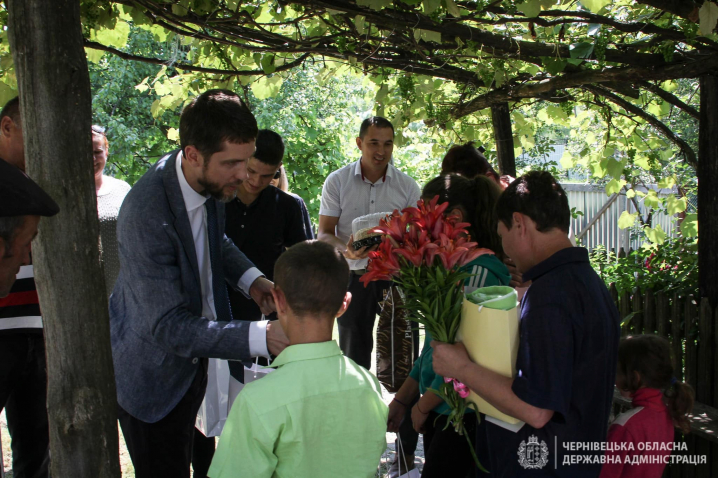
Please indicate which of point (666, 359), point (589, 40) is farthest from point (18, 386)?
point (589, 40)

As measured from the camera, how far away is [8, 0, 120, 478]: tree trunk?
1.72m

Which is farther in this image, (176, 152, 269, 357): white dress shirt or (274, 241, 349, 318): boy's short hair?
(176, 152, 269, 357): white dress shirt

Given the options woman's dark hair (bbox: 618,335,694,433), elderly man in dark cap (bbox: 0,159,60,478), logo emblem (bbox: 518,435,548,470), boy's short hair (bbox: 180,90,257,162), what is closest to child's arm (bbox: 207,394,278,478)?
logo emblem (bbox: 518,435,548,470)

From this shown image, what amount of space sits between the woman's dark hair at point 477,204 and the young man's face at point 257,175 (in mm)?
1255

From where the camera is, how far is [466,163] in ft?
14.4

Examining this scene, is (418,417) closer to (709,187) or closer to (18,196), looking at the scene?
(18,196)

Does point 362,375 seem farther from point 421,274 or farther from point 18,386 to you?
point 18,386

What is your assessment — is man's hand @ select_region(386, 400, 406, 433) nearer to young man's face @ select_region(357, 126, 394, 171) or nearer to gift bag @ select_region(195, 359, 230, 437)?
gift bag @ select_region(195, 359, 230, 437)

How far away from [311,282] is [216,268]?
75 cm

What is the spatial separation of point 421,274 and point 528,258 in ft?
1.32

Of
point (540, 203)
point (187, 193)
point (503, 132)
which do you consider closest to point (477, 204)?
point (540, 203)

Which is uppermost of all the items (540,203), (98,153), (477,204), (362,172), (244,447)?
(362,172)

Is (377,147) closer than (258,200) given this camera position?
No

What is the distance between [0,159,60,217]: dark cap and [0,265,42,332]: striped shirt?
176cm
